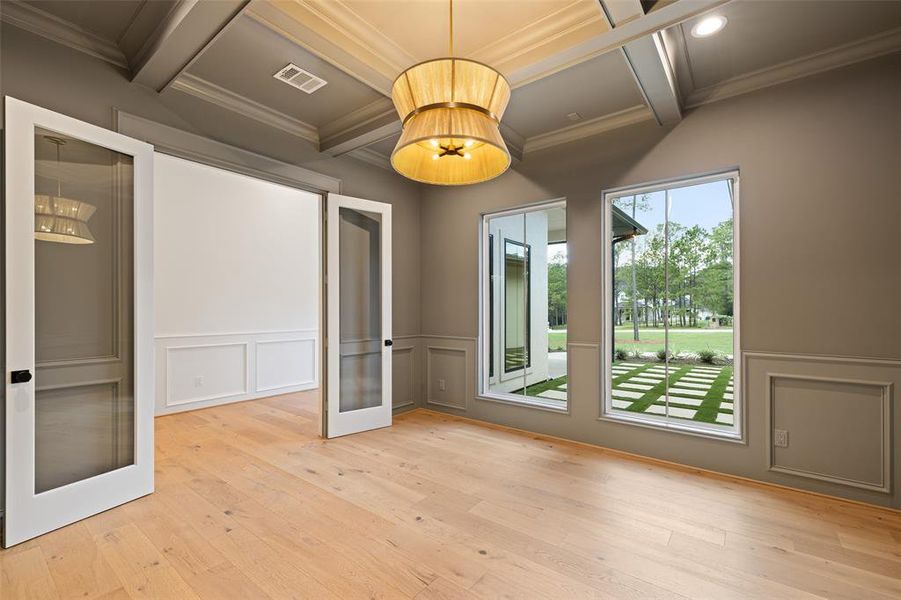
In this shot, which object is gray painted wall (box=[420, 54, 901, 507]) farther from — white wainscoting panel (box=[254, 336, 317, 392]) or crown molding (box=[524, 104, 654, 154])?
white wainscoting panel (box=[254, 336, 317, 392])

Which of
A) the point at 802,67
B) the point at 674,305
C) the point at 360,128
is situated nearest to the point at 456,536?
the point at 674,305

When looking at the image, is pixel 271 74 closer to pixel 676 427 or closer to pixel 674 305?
pixel 674 305

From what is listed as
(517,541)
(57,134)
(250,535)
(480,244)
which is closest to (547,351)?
(480,244)

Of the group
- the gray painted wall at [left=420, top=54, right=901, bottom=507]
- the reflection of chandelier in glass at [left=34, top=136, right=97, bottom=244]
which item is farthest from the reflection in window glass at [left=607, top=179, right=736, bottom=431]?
the reflection of chandelier in glass at [left=34, top=136, right=97, bottom=244]

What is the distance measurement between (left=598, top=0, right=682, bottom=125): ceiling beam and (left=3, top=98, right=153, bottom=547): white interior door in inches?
119

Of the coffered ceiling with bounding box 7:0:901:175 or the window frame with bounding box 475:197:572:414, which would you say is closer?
the coffered ceiling with bounding box 7:0:901:175

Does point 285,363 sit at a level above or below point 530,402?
above

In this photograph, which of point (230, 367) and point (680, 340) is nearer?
point (680, 340)

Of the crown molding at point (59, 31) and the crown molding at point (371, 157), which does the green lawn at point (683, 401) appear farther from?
the crown molding at point (59, 31)

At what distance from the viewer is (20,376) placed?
2.14m

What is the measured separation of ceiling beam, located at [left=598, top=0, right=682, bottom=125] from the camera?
203 centimetres

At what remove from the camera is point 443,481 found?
116 inches

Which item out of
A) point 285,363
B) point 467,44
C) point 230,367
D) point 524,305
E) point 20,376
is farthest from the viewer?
point 285,363

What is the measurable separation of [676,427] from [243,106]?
14.5 feet
